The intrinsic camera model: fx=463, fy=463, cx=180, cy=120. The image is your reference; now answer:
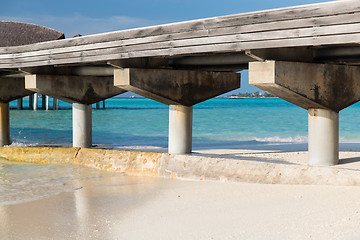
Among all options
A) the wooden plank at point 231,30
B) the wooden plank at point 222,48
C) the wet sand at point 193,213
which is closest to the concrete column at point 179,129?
the wooden plank at point 222,48

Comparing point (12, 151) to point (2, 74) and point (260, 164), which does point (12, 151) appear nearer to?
point (2, 74)

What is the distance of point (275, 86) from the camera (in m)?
8.92

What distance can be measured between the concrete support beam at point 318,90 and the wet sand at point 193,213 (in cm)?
172

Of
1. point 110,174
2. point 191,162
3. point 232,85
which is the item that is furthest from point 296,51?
point 110,174

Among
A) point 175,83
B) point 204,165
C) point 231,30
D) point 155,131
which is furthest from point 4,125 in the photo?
point 155,131

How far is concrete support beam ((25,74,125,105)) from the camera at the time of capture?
1507 cm

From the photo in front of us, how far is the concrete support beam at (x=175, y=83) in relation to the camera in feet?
39.0

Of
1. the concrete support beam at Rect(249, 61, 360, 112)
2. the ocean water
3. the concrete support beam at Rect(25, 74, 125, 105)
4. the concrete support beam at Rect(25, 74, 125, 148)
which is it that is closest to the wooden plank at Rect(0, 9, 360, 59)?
the concrete support beam at Rect(249, 61, 360, 112)

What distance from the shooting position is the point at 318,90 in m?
9.39

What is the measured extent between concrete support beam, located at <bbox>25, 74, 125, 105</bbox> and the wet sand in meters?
6.55

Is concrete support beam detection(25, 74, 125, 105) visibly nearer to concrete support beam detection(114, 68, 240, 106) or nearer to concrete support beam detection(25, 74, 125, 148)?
concrete support beam detection(25, 74, 125, 148)

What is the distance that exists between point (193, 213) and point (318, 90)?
3.99 m

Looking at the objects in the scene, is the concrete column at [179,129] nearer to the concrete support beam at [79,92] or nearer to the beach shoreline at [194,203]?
the beach shoreline at [194,203]

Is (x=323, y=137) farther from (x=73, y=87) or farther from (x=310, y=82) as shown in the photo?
(x=73, y=87)
